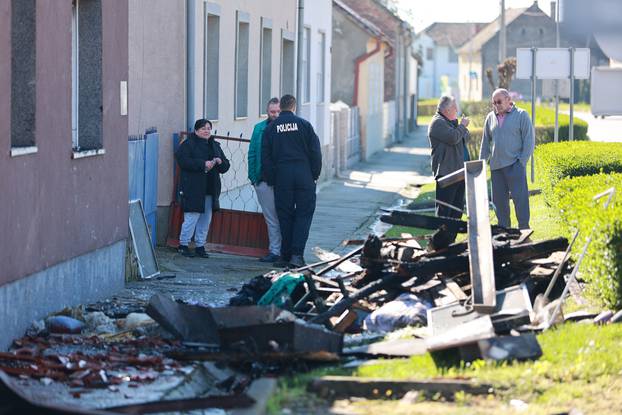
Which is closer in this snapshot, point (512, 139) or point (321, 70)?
point (512, 139)

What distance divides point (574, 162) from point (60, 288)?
904 cm

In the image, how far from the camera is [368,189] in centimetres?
2892

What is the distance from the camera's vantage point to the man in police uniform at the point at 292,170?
1485 cm

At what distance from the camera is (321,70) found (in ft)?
102

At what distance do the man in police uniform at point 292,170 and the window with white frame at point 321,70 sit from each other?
15.7m

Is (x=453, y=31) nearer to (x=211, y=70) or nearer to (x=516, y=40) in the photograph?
(x=516, y=40)

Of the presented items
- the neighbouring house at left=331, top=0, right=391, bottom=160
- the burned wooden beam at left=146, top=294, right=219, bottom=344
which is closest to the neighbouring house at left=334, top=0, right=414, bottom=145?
the neighbouring house at left=331, top=0, right=391, bottom=160

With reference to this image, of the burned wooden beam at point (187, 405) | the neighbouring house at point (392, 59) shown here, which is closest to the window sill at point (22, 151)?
the burned wooden beam at point (187, 405)

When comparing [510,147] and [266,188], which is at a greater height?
[510,147]

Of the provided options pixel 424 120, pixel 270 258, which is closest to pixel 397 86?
pixel 424 120

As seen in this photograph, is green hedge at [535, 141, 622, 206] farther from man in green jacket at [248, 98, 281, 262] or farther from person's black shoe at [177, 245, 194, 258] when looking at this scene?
person's black shoe at [177, 245, 194, 258]

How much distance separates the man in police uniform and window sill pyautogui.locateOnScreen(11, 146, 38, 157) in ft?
17.5

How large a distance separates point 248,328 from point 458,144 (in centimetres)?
726

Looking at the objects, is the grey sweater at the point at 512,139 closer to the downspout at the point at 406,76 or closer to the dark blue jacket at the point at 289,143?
the dark blue jacket at the point at 289,143
